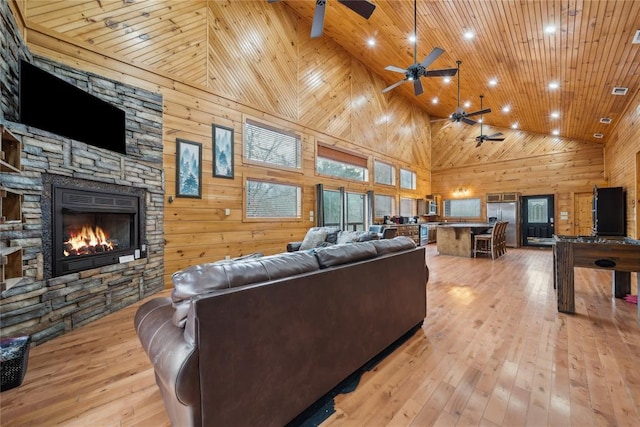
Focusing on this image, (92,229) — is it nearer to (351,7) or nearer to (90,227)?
(90,227)

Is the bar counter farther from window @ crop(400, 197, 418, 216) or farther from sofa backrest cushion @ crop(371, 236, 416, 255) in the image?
sofa backrest cushion @ crop(371, 236, 416, 255)

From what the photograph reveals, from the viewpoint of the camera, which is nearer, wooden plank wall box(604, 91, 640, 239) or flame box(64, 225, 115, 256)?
flame box(64, 225, 115, 256)

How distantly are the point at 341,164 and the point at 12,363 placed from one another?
22.7 ft

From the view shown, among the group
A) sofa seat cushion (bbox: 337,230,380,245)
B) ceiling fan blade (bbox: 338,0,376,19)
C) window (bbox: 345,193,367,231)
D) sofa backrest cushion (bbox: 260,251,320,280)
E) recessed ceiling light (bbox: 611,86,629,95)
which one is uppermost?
ceiling fan blade (bbox: 338,0,376,19)

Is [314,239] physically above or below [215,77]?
below

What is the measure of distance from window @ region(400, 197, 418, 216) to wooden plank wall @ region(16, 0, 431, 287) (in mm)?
3351

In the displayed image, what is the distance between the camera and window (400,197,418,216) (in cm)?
1034

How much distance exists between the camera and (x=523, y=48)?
14.7 ft

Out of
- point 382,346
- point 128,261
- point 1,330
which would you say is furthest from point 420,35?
point 1,330

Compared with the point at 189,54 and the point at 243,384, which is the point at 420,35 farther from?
the point at 243,384

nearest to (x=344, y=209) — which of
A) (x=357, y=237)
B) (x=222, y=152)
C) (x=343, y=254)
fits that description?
(x=357, y=237)

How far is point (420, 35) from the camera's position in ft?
18.3

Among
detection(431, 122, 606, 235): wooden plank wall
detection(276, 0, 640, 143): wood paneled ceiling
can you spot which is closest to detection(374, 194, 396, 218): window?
detection(431, 122, 606, 235): wooden plank wall

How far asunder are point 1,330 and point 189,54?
436 centimetres
